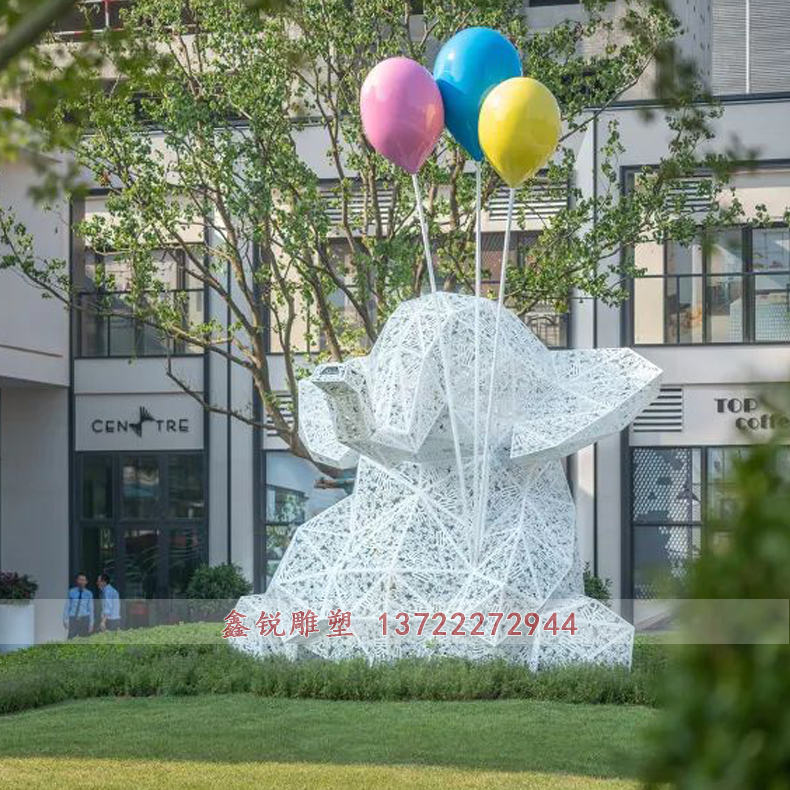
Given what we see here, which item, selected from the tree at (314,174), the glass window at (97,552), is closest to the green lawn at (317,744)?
the tree at (314,174)

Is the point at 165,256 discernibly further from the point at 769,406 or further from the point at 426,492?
the point at 769,406

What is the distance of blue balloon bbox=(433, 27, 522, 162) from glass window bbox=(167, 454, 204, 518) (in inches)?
624

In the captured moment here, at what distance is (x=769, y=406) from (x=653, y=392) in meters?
11.3

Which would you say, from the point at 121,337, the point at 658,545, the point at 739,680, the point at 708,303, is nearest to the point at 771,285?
the point at 708,303

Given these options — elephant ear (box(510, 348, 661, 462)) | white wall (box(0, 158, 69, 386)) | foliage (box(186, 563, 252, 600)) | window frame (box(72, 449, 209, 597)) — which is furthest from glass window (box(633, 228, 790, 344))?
elephant ear (box(510, 348, 661, 462))

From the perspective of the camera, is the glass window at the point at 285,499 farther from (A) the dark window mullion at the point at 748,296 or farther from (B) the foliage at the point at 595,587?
(A) the dark window mullion at the point at 748,296

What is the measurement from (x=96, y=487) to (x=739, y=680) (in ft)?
89.6

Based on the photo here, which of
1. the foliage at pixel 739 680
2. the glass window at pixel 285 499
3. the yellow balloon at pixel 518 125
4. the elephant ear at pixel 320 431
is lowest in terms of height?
the glass window at pixel 285 499

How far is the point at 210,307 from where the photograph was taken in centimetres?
2770

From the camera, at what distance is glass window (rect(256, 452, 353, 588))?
2738 centimetres

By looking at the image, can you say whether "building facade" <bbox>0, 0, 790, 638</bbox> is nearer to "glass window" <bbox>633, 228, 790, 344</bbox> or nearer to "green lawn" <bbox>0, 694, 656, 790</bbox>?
"glass window" <bbox>633, 228, 790, 344</bbox>

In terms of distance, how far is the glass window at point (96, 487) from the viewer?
94.7 ft

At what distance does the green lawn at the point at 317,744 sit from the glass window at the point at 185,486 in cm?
1552

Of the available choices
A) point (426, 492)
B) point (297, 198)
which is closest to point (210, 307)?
point (297, 198)
